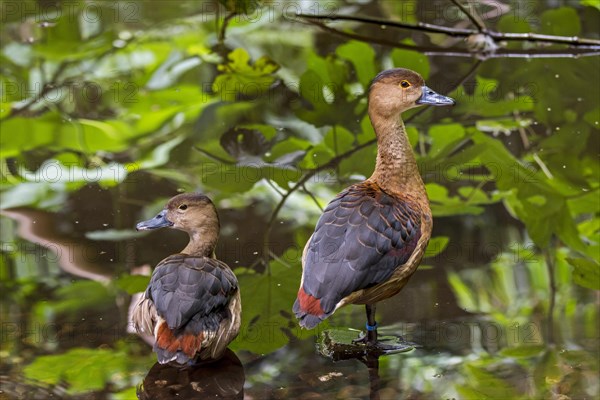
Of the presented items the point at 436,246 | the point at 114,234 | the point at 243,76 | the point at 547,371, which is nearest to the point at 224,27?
the point at 243,76

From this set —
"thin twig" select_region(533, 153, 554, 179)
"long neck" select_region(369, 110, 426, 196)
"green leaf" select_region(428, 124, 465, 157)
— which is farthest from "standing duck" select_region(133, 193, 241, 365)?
"thin twig" select_region(533, 153, 554, 179)

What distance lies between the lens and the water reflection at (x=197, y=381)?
3.64 metres

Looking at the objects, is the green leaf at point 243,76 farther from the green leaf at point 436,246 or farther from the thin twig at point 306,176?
the green leaf at point 436,246

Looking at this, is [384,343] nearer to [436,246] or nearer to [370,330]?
[370,330]

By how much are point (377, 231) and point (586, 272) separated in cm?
122

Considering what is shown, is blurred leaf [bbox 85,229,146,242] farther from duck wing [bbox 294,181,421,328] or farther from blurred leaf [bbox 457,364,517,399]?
blurred leaf [bbox 457,364,517,399]

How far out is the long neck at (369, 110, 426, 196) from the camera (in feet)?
13.8

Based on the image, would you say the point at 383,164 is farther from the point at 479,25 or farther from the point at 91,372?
the point at 479,25

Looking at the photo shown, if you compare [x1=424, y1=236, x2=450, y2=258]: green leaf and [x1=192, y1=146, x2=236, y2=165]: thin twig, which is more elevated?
[x1=192, y1=146, x2=236, y2=165]: thin twig

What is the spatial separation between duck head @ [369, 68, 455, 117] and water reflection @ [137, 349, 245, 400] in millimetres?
1299

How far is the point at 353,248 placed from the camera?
12.3 ft

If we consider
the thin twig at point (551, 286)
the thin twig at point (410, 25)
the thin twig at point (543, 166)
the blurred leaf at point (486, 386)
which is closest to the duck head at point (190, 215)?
the blurred leaf at point (486, 386)

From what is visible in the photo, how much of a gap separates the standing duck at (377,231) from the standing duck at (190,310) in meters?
A: 0.32

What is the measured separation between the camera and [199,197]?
426cm
